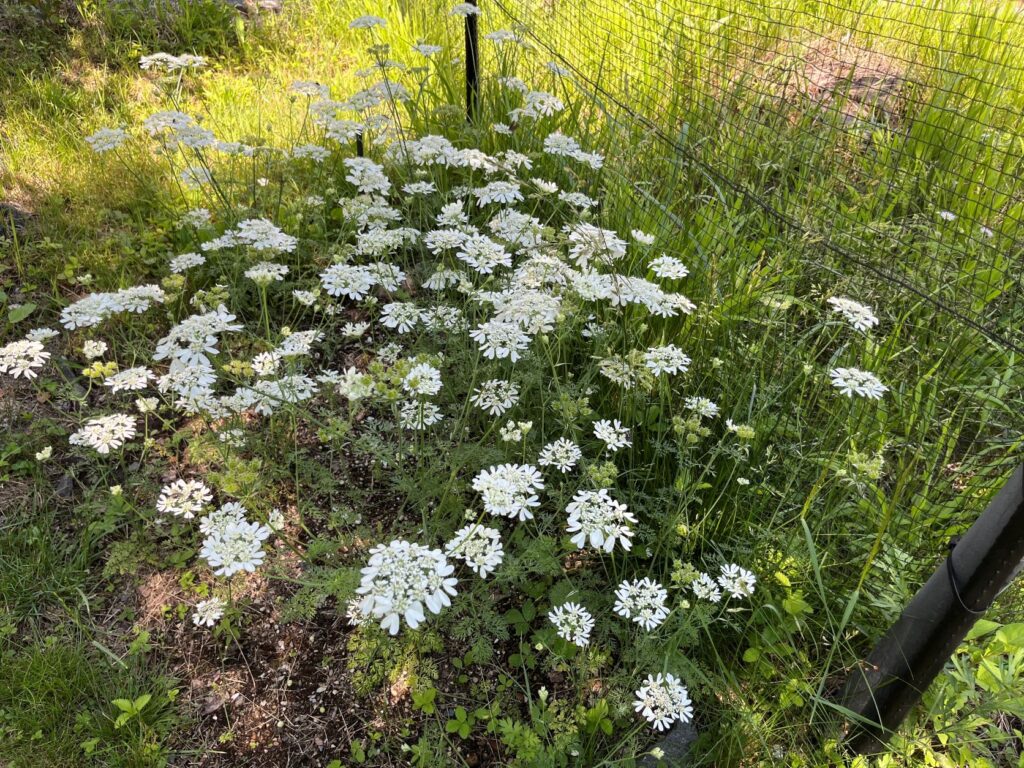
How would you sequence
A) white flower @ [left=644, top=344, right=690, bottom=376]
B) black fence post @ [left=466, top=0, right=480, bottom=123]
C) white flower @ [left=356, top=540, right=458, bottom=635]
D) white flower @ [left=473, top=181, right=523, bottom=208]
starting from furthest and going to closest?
black fence post @ [left=466, top=0, right=480, bottom=123] < white flower @ [left=473, top=181, right=523, bottom=208] < white flower @ [left=644, top=344, right=690, bottom=376] < white flower @ [left=356, top=540, right=458, bottom=635]

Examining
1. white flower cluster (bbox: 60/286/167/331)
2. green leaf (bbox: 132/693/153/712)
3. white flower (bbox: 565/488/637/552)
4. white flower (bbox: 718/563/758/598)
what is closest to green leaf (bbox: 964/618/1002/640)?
white flower (bbox: 718/563/758/598)

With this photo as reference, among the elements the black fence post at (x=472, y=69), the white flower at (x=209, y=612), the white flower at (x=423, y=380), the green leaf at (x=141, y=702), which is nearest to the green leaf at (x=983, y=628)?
the white flower at (x=423, y=380)

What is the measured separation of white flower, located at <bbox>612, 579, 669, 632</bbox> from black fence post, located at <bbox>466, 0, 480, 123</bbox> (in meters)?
2.93

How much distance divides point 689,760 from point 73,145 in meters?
4.52

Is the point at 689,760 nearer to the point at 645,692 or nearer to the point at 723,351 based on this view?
the point at 645,692

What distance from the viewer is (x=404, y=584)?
145 cm

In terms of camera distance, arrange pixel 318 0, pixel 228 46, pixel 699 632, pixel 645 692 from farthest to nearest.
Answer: pixel 318 0 < pixel 228 46 < pixel 699 632 < pixel 645 692

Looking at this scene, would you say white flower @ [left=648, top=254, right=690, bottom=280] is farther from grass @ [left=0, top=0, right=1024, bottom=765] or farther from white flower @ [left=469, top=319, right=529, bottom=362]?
white flower @ [left=469, top=319, right=529, bottom=362]

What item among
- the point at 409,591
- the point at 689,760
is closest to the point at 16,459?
the point at 409,591

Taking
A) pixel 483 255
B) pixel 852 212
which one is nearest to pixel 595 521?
pixel 483 255

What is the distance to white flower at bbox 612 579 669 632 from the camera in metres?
1.72

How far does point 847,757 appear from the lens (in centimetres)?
186

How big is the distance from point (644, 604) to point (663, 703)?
0.24 m

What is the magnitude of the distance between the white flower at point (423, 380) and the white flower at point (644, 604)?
0.74 m
